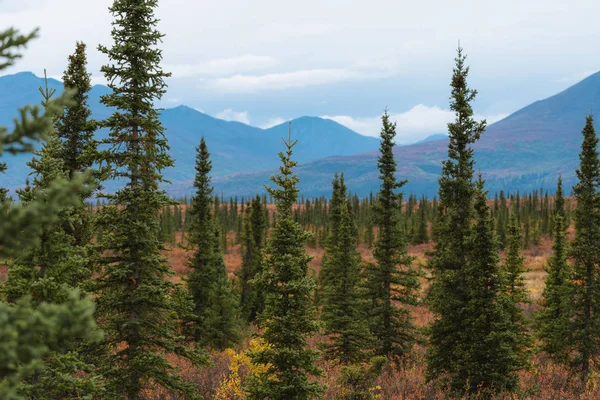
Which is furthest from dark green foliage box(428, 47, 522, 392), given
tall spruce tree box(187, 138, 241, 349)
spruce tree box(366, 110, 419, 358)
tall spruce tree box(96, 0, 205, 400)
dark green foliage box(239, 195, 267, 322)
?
dark green foliage box(239, 195, 267, 322)

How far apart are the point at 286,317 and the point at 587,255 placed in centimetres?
1394

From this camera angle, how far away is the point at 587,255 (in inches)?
731

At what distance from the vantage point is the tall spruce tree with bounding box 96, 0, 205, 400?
11.5m

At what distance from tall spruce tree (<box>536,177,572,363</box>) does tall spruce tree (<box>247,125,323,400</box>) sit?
12904 mm

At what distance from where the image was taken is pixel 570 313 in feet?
62.5

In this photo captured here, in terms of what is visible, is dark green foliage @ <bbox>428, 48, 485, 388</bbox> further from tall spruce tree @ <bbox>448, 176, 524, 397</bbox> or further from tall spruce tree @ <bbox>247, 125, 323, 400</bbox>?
tall spruce tree @ <bbox>247, 125, 323, 400</bbox>

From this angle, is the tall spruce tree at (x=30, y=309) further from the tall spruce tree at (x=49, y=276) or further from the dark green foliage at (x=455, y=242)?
the dark green foliage at (x=455, y=242)

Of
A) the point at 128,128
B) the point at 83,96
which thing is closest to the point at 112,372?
the point at 128,128

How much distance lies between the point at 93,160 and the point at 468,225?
537 inches

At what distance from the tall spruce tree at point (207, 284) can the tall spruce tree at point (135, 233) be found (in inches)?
454

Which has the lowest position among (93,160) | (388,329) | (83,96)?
(388,329)

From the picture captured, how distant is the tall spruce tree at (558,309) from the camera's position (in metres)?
19.2

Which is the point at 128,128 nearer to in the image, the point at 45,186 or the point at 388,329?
the point at 45,186

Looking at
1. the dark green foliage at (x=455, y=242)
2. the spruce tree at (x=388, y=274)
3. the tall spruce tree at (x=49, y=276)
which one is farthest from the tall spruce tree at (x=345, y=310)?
the tall spruce tree at (x=49, y=276)
